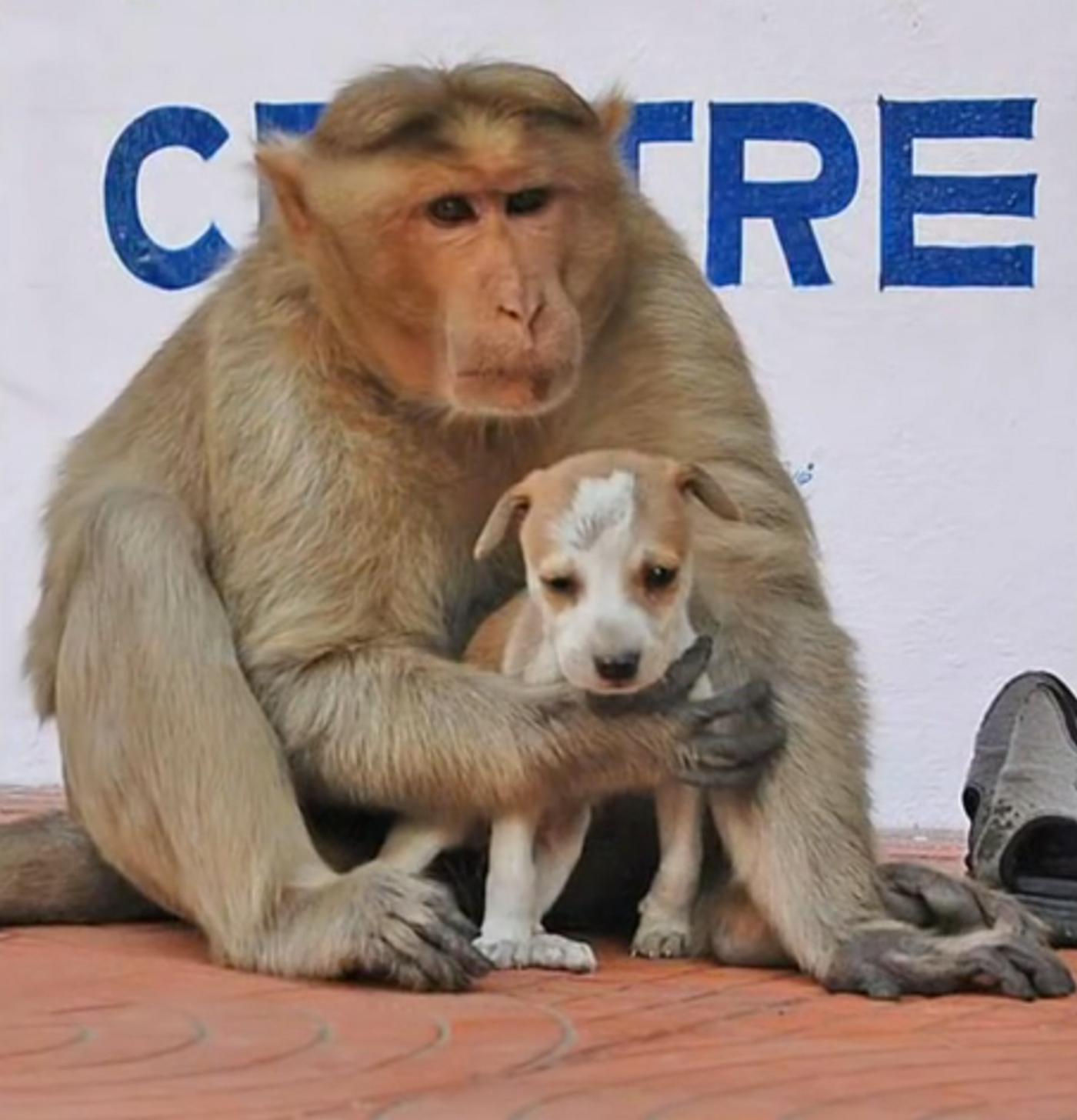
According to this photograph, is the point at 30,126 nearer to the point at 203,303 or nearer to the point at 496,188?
the point at 203,303

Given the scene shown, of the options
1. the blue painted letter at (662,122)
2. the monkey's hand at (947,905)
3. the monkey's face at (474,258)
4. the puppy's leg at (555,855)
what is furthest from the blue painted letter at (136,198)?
the monkey's hand at (947,905)

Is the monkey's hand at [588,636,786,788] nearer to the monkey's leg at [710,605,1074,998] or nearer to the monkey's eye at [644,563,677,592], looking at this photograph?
the monkey's leg at [710,605,1074,998]

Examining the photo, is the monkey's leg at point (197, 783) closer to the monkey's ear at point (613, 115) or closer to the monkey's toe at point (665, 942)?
the monkey's toe at point (665, 942)

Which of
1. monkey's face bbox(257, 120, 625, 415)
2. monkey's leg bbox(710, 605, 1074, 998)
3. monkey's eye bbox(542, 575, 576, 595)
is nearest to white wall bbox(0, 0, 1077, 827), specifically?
monkey's face bbox(257, 120, 625, 415)

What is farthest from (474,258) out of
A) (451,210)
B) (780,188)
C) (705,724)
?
(780,188)

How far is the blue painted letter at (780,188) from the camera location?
6480mm

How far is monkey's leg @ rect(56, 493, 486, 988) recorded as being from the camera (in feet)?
15.1

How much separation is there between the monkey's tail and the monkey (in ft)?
0.70

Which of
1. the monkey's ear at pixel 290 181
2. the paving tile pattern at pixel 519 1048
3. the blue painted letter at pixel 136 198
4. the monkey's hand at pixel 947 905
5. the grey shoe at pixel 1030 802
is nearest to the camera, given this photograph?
the paving tile pattern at pixel 519 1048

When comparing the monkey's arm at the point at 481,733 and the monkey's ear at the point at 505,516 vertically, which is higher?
the monkey's ear at the point at 505,516

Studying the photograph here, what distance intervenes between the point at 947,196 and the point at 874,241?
0.52 ft

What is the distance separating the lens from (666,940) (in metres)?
4.84

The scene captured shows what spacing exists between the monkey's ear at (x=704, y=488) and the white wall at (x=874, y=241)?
71.6 inches

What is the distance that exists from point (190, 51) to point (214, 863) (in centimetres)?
235
